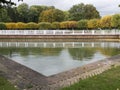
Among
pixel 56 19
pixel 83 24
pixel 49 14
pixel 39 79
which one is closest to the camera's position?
pixel 39 79

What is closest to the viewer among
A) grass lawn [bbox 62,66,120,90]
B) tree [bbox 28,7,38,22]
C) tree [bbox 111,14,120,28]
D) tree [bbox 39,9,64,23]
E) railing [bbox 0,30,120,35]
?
grass lawn [bbox 62,66,120,90]

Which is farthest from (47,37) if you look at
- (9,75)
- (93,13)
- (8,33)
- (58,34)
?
(93,13)

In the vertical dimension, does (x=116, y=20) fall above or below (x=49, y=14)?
below

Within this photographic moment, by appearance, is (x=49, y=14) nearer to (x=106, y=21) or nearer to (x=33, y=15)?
(x=33, y=15)

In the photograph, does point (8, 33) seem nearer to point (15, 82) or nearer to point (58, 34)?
point (58, 34)

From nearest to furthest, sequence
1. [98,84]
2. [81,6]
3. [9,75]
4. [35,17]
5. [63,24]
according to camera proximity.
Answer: [98,84] < [9,75] < [63,24] < [35,17] < [81,6]

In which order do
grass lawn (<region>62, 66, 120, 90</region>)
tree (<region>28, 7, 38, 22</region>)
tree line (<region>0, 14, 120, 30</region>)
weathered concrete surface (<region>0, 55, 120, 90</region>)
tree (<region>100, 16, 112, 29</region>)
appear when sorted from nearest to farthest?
grass lawn (<region>62, 66, 120, 90</region>) < weathered concrete surface (<region>0, 55, 120, 90</region>) < tree (<region>100, 16, 112, 29</region>) < tree line (<region>0, 14, 120, 30</region>) < tree (<region>28, 7, 38, 22</region>)

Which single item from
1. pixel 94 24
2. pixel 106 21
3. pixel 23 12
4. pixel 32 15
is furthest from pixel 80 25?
pixel 23 12

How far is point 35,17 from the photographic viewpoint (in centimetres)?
7462

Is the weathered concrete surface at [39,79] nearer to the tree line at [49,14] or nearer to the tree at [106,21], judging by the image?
the tree at [106,21]

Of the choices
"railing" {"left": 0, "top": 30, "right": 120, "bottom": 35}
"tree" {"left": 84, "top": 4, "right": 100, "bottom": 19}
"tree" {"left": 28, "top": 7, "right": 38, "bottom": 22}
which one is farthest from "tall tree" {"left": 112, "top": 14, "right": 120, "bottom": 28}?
"tree" {"left": 84, "top": 4, "right": 100, "bottom": 19}

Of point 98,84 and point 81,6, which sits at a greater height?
point 81,6

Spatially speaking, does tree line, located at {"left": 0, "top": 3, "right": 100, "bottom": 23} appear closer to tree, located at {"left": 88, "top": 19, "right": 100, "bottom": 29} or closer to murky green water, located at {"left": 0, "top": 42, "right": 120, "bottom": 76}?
tree, located at {"left": 88, "top": 19, "right": 100, "bottom": 29}

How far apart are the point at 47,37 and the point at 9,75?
33072 mm
